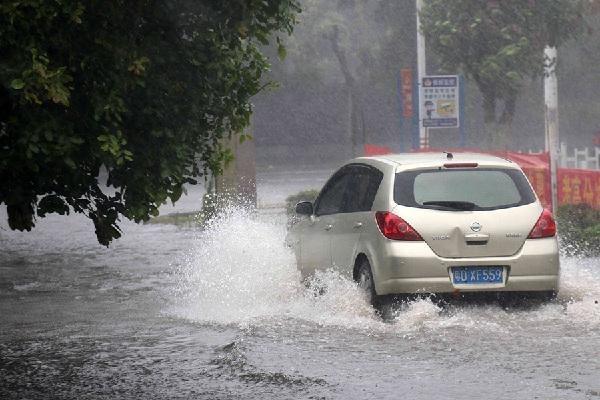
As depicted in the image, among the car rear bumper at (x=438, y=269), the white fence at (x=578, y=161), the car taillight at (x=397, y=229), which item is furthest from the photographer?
the white fence at (x=578, y=161)

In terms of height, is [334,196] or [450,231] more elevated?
[334,196]

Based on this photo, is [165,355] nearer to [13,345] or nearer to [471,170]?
[13,345]

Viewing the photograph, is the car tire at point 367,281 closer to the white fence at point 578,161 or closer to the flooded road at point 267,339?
the flooded road at point 267,339

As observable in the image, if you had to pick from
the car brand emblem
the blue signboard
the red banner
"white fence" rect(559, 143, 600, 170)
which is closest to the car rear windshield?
the car brand emblem

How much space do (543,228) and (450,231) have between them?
34.5 inches

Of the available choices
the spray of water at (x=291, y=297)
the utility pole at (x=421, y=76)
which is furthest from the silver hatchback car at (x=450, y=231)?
the utility pole at (x=421, y=76)

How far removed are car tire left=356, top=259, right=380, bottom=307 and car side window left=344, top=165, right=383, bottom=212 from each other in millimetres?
526

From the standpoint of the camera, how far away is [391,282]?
1149 centimetres

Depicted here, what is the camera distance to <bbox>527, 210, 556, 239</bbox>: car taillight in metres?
11.8

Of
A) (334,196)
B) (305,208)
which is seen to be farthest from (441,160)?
(305,208)

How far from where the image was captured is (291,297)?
13734 mm

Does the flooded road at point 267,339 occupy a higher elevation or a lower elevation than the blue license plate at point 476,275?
lower

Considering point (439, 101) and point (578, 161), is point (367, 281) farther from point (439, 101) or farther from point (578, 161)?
point (578, 161)

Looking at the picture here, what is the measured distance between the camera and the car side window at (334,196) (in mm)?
13273
